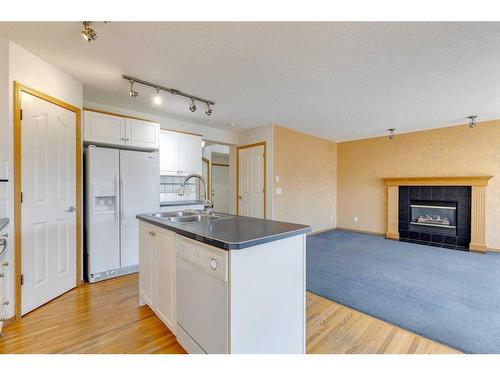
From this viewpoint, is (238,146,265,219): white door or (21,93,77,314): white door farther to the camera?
(238,146,265,219): white door

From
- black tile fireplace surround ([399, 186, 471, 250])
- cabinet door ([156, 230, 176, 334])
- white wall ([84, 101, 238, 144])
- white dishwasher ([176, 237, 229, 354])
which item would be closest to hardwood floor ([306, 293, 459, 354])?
white dishwasher ([176, 237, 229, 354])

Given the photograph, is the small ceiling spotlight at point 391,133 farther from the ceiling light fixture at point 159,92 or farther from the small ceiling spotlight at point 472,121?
the ceiling light fixture at point 159,92

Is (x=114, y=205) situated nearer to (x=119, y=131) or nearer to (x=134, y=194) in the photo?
(x=134, y=194)

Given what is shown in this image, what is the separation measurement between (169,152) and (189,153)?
36 centimetres

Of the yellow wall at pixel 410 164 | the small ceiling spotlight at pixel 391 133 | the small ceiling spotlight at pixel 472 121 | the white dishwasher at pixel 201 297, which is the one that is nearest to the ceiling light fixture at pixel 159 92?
the white dishwasher at pixel 201 297

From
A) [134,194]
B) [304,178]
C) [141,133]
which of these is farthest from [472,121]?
[134,194]

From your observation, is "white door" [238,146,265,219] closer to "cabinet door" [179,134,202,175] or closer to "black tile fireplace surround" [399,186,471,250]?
"cabinet door" [179,134,202,175]

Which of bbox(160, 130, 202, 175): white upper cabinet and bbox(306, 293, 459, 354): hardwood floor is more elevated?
bbox(160, 130, 202, 175): white upper cabinet

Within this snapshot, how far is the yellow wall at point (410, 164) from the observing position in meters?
4.16

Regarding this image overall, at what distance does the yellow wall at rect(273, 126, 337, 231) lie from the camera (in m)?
4.60

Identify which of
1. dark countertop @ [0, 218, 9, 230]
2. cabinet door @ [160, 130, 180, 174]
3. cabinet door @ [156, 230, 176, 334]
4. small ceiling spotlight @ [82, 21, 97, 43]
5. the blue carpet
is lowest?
the blue carpet
